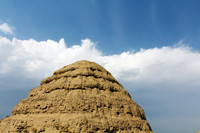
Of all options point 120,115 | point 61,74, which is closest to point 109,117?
point 120,115

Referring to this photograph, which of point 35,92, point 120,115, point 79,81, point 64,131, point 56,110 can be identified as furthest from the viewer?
point 35,92

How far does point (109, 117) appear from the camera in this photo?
593 inches

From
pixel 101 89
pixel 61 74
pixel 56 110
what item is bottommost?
pixel 56 110

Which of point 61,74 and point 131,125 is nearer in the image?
point 131,125

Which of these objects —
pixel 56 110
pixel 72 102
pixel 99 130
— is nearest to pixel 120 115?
pixel 99 130

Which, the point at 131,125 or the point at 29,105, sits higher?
the point at 29,105

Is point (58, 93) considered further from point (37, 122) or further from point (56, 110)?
point (37, 122)

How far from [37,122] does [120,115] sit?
302 inches

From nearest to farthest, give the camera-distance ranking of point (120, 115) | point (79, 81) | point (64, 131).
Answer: point (64, 131) < point (120, 115) < point (79, 81)

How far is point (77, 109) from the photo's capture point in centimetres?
1484

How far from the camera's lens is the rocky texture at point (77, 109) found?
45.2ft

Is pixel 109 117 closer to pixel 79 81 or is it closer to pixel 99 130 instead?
pixel 99 130

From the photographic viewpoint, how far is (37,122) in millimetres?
14180

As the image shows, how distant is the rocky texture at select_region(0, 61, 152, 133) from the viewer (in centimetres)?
1378
